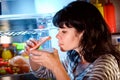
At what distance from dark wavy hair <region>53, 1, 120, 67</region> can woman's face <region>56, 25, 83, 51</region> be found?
0.07 ft

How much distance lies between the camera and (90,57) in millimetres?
1152

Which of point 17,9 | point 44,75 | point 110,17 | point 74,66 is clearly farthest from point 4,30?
point 110,17

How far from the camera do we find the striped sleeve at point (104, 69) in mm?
1024

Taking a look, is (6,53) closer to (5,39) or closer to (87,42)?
(5,39)

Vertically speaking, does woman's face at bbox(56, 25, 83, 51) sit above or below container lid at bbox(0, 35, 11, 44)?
above

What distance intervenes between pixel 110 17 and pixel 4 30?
732 mm

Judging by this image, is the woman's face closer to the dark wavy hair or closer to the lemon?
the dark wavy hair

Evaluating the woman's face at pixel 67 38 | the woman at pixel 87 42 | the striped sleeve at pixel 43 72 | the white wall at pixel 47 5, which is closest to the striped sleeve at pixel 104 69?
the woman at pixel 87 42

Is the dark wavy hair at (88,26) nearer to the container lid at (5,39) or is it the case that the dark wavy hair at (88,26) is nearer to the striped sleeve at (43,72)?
the striped sleeve at (43,72)

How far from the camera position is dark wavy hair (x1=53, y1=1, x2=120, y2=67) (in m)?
1.11

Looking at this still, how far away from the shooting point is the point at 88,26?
3.71 feet

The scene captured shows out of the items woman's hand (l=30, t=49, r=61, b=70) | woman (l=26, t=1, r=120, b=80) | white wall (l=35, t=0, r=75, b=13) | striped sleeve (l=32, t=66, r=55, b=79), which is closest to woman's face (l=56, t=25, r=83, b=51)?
woman (l=26, t=1, r=120, b=80)

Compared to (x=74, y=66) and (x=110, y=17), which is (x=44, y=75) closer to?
(x=74, y=66)

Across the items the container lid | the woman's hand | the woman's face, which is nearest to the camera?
the woman's hand
